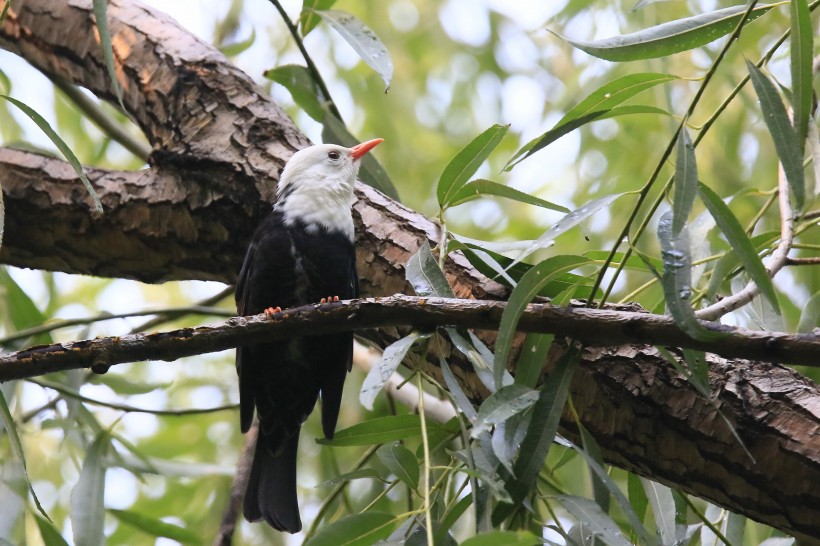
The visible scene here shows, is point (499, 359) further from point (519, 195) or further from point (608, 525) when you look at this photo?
A: point (519, 195)

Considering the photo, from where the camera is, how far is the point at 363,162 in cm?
330

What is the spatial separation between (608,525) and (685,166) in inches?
27.1

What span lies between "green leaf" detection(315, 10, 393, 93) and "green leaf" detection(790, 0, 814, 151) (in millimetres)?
1243

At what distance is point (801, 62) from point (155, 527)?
7.56ft

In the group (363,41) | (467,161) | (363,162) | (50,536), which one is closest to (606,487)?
(467,161)

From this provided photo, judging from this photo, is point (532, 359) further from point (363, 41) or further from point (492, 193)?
point (363, 41)

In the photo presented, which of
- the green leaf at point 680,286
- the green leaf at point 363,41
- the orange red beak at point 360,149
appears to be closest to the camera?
the green leaf at point 680,286

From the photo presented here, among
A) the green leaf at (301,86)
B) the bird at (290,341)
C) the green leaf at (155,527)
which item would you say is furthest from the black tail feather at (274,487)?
the green leaf at (301,86)

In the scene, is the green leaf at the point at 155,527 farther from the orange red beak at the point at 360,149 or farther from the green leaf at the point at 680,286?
the green leaf at the point at 680,286

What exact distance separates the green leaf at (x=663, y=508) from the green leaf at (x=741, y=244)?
66 centimetres

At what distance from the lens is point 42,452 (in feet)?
13.6

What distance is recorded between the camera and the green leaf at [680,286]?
151 centimetres

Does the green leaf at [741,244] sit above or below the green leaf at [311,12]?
below

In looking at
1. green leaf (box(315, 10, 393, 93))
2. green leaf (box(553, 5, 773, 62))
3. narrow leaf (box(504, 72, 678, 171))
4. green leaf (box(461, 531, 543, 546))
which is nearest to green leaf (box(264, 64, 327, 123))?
green leaf (box(315, 10, 393, 93))
